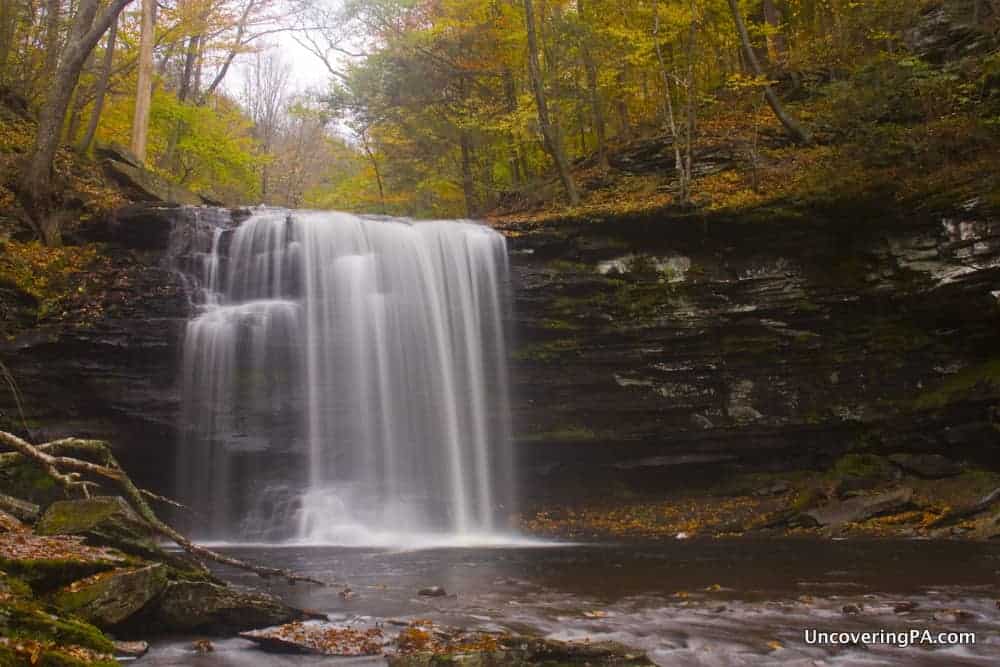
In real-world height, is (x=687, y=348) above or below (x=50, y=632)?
above

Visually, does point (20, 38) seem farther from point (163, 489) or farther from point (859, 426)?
point (859, 426)

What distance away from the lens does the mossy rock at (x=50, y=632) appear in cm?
410

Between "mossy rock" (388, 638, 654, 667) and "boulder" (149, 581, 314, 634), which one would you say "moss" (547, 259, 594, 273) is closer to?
"boulder" (149, 581, 314, 634)

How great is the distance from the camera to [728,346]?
590 inches

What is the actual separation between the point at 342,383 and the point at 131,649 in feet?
30.8

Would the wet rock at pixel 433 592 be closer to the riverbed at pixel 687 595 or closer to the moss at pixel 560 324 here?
the riverbed at pixel 687 595

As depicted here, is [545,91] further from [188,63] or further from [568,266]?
[188,63]

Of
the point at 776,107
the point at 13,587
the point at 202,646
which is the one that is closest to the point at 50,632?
the point at 13,587

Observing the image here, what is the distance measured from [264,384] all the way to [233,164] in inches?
493

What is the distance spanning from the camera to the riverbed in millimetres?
5785

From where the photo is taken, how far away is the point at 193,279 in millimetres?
14656

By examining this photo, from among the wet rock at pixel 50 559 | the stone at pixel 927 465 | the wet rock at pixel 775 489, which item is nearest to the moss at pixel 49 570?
the wet rock at pixel 50 559

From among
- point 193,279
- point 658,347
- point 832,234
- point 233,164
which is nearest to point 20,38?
point 233,164

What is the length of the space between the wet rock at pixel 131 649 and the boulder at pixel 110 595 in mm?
185
